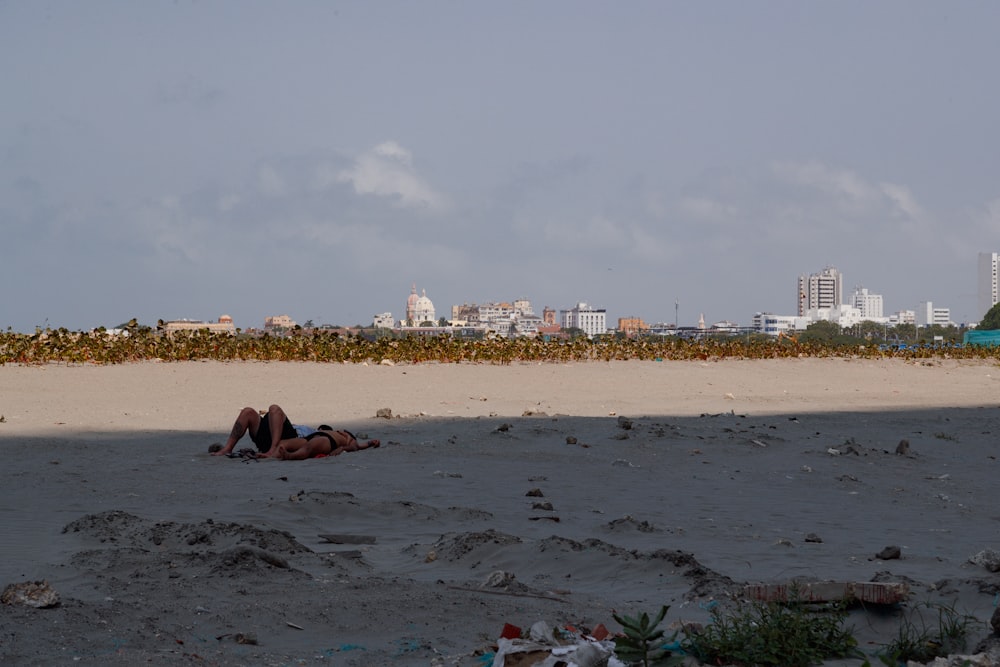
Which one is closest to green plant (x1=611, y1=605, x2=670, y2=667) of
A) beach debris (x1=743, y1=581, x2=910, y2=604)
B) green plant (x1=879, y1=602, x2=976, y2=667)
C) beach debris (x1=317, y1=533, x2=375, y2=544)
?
green plant (x1=879, y1=602, x2=976, y2=667)

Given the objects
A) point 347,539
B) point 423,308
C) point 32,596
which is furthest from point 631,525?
point 423,308

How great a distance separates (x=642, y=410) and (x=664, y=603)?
1084cm

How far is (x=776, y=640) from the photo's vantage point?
153 inches

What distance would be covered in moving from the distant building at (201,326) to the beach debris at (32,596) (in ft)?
57.9

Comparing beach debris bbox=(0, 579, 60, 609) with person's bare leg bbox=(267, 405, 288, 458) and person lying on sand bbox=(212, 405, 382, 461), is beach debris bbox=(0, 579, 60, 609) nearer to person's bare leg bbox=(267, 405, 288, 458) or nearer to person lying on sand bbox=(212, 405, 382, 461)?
person lying on sand bbox=(212, 405, 382, 461)

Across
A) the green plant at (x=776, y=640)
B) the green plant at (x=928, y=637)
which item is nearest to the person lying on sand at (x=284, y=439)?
the green plant at (x=776, y=640)

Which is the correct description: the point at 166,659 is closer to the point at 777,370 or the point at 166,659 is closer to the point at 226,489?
the point at 226,489

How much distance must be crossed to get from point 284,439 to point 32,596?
219 inches

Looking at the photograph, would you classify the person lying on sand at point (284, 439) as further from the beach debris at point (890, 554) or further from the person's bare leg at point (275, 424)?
the beach debris at point (890, 554)

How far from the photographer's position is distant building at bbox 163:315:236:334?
22109mm

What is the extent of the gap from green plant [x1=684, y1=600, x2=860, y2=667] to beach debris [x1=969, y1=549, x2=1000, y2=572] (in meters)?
1.76

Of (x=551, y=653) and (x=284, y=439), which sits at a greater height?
(x=284, y=439)

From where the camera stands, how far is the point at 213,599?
4.92 metres

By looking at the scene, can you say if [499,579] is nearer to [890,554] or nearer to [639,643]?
[639,643]
